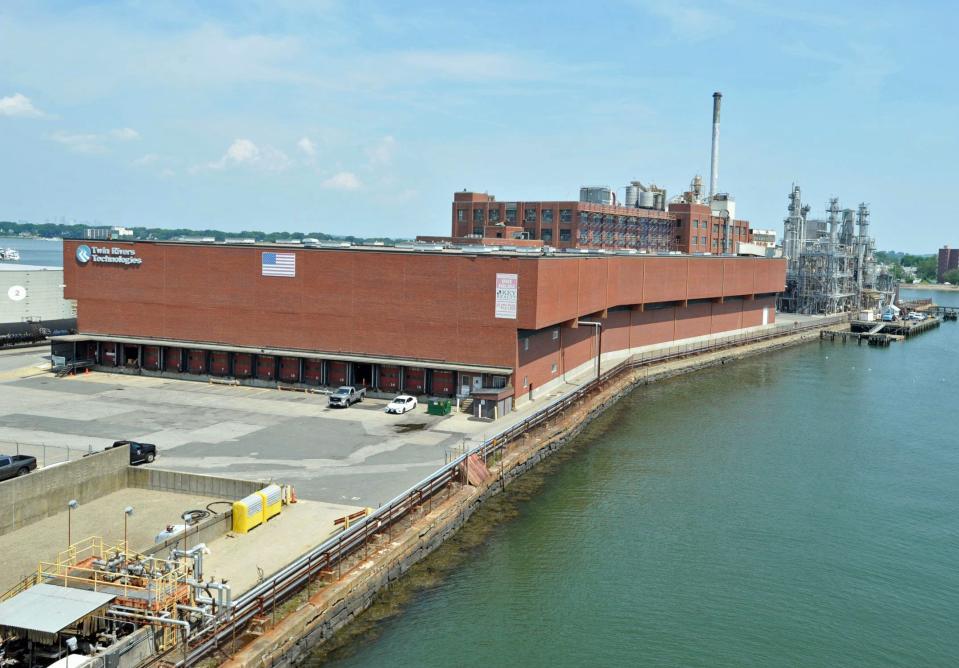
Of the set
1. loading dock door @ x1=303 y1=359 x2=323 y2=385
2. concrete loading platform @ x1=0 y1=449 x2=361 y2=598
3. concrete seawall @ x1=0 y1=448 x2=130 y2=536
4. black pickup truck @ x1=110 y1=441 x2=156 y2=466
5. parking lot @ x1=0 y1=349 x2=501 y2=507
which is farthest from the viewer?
loading dock door @ x1=303 y1=359 x2=323 y2=385

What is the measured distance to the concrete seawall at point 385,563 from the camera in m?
21.1

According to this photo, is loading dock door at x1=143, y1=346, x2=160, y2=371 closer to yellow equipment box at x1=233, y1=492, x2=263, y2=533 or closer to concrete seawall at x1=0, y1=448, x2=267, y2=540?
concrete seawall at x1=0, y1=448, x2=267, y2=540

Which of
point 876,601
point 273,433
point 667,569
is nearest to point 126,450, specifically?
point 273,433

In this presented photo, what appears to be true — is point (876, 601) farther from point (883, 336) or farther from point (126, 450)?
point (883, 336)

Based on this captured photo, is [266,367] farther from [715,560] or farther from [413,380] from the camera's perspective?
[715,560]

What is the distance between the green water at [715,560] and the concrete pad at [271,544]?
3.51 m

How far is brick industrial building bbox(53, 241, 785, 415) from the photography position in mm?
48844

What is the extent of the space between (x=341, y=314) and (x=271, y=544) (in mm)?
27558

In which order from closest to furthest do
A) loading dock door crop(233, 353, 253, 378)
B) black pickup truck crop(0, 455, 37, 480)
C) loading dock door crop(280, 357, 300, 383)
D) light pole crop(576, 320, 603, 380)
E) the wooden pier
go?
black pickup truck crop(0, 455, 37, 480) < loading dock door crop(280, 357, 300, 383) < loading dock door crop(233, 353, 253, 378) < light pole crop(576, 320, 603, 380) < the wooden pier

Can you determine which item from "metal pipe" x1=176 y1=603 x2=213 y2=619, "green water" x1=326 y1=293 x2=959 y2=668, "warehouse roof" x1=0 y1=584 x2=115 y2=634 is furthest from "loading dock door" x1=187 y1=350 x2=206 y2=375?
"metal pipe" x1=176 y1=603 x2=213 y2=619

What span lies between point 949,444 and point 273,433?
38000 mm

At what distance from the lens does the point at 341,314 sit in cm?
5222

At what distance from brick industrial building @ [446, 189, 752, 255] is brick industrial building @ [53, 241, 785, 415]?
39728 mm

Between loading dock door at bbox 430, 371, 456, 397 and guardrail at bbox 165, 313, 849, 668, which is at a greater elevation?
loading dock door at bbox 430, 371, 456, 397
